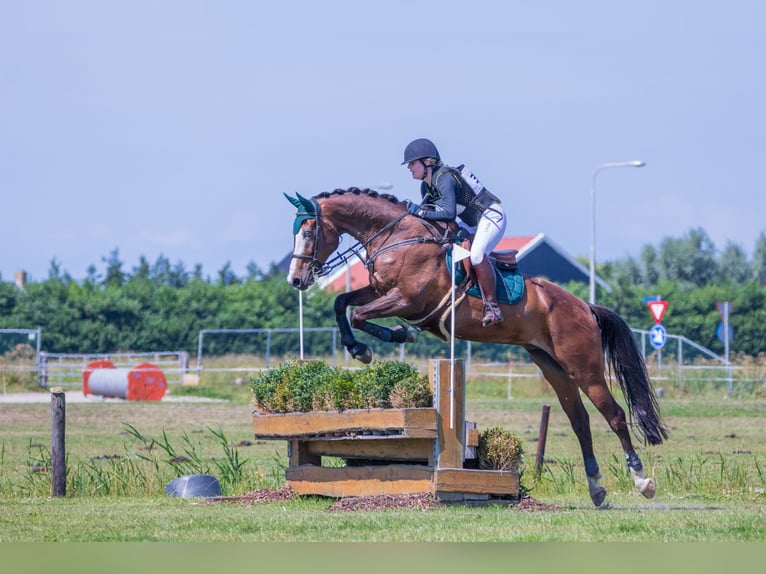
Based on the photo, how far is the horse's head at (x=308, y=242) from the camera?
10.2m

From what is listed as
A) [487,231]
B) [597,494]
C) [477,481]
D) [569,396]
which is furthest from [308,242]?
[597,494]

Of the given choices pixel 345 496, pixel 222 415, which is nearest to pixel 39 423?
pixel 222 415

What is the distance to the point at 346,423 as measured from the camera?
32.7 ft

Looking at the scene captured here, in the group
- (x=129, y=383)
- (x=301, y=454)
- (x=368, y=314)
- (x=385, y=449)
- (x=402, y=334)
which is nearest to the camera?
(x=385, y=449)

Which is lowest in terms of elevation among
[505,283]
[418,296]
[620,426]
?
[620,426]

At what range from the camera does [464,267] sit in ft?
33.7

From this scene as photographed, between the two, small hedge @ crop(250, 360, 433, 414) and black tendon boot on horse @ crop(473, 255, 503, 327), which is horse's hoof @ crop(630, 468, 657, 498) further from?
small hedge @ crop(250, 360, 433, 414)

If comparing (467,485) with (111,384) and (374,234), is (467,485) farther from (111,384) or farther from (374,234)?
(111,384)

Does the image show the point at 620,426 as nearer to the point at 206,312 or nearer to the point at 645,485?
the point at 645,485

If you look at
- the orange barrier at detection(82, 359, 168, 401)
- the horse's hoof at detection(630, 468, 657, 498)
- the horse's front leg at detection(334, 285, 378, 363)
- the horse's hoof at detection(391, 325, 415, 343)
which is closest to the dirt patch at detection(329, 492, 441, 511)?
the horse's front leg at detection(334, 285, 378, 363)

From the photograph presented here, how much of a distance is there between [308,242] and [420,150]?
1185 mm

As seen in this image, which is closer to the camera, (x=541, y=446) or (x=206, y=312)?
(x=541, y=446)

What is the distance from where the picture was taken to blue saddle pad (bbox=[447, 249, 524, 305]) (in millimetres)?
10266

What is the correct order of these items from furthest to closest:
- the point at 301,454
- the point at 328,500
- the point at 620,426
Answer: the point at 620,426 → the point at 301,454 → the point at 328,500
